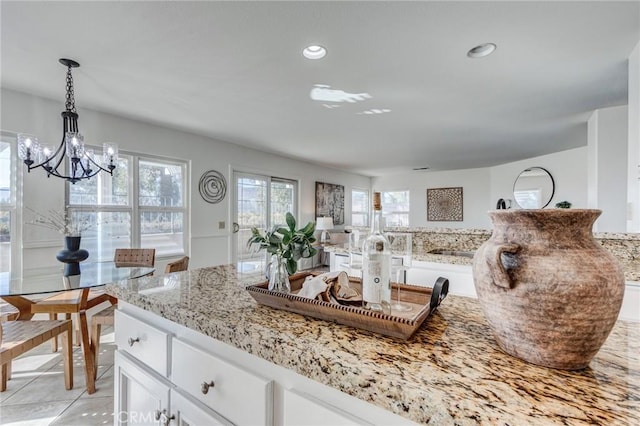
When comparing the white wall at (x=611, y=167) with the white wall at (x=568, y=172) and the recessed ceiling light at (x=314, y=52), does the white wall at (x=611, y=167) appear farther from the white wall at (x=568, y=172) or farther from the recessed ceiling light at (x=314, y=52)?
the recessed ceiling light at (x=314, y=52)

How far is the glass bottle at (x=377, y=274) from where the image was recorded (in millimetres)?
739

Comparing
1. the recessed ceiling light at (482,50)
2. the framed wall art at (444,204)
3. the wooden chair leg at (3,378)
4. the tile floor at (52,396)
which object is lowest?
the tile floor at (52,396)

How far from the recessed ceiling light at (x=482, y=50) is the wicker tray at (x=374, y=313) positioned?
1.81 m

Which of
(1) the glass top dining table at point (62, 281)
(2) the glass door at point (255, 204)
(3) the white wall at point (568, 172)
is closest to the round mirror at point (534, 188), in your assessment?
(3) the white wall at point (568, 172)

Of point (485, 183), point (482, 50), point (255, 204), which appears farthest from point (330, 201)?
point (482, 50)

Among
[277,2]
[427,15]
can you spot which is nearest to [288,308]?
[277,2]

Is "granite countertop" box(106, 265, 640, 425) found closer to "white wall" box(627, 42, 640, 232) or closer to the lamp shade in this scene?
"white wall" box(627, 42, 640, 232)

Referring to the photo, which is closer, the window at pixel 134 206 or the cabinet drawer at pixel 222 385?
the cabinet drawer at pixel 222 385

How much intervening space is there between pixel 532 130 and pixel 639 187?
216cm

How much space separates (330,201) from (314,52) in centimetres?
489

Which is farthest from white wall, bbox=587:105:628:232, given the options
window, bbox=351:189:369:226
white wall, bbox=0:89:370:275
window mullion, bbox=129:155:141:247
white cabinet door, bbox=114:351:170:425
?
window, bbox=351:189:369:226

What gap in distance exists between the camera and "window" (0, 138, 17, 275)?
266cm

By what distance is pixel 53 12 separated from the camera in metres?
1.60

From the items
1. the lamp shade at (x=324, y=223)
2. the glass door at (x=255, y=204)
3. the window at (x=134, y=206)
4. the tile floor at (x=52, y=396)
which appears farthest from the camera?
the lamp shade at (x=324, y=223)
